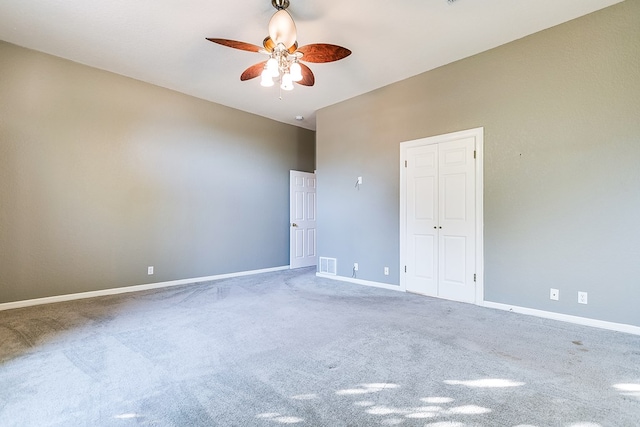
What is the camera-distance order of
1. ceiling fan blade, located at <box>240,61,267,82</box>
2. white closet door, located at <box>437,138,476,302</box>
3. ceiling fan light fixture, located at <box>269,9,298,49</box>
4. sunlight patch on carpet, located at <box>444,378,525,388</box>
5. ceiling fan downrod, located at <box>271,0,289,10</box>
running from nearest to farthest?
sunlight patch on carpet, located at <box>444,378,525,388</box>
ceiling fan light fixture, located at <box>269,9,298,49</box>
ceiling fan downrod, located at <box>271,0,289,10</box>
ceiling fan blade, located at <box>240,61,267,82</box>
white closet door, located at <box>437,138,476,302</box>

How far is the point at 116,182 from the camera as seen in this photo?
4.34 metres

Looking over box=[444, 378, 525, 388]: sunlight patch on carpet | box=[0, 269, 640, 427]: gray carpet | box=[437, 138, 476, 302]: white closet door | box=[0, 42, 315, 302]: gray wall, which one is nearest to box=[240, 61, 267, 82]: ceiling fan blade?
box=[0, 42, 315, 302]: gray wall

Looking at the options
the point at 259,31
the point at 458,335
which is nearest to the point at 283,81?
the point at 259,31

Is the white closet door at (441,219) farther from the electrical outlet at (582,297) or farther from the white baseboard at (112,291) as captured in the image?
the white baseboard at (112,291)

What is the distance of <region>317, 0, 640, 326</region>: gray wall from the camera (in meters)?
2.86

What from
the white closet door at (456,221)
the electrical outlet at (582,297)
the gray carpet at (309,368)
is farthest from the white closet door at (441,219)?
the electrical outlet at (582,297)

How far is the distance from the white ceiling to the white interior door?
2652 millimetres

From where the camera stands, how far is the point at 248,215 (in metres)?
5.85

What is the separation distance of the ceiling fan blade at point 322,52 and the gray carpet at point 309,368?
8.56ft

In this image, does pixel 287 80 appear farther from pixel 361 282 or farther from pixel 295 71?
pixel 361 282

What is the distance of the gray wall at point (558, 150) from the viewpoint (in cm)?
286

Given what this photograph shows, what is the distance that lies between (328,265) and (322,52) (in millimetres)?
3619

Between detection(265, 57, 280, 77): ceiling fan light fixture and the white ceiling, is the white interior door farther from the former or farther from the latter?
detection(265, 57, 280, 77): ceiling fan light fixture

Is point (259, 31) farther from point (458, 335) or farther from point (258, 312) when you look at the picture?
point (458, 335)
